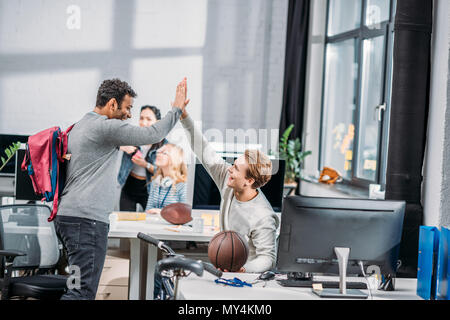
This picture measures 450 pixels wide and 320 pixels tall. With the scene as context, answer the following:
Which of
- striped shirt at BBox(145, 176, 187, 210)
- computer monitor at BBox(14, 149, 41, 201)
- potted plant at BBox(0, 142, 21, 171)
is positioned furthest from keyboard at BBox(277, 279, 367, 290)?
potted plant at BBox(0, 142, 21, 171)

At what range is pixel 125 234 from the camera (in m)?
3.62

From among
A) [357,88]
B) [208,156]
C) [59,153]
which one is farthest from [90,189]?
[357,88]

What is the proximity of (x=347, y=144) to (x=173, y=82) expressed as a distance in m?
2.01

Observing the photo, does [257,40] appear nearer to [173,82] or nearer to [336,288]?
[173,82]

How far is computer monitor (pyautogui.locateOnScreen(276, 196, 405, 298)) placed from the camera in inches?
93.4

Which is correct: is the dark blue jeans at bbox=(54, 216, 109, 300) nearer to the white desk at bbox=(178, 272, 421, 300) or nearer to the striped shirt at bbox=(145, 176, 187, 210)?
the white desk at bbox=(178, 272, 421, 300)

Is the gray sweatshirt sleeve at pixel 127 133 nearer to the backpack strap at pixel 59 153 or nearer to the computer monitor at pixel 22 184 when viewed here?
the backpack strap at pixel 59 153

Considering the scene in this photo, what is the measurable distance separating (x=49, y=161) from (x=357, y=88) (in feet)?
10.9

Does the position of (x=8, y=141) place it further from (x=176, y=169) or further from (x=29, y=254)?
(x=29, y=254)

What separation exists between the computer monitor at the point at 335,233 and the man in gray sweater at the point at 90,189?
96 cm

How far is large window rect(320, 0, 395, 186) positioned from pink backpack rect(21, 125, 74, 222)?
268 cm

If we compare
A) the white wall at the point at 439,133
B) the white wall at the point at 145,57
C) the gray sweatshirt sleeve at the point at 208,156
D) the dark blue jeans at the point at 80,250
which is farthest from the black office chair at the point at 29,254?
the white wall at the point at 145,57

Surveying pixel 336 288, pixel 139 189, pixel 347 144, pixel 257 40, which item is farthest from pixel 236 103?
pixel 336 288
